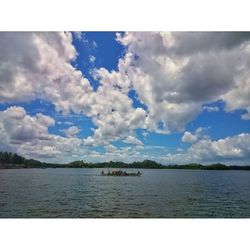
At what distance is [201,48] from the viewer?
8984 mm

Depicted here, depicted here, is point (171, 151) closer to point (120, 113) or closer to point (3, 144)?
point (120, 113)

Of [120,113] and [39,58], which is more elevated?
[39,58]

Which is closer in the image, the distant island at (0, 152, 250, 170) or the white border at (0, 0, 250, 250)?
the white border at (0, 0, 250, 250)
